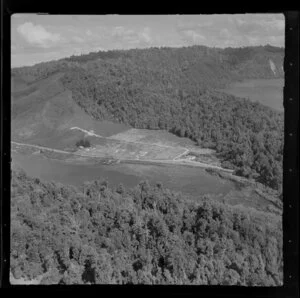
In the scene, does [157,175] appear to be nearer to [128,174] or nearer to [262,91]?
[128,174]

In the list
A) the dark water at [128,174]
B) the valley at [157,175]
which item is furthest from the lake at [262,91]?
the dark water at [128,174]

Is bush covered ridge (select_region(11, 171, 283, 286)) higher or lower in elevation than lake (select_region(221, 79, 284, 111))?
lower

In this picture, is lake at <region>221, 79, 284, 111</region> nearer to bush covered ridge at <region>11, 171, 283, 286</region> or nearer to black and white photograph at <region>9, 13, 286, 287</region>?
black and white photograph at <region>9, 13, 286, 287</region>

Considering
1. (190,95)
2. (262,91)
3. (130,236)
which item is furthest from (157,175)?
(262,91)

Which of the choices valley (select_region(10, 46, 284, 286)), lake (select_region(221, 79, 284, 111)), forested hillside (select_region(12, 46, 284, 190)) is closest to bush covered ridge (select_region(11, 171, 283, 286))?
valley (select_region(10, 46, 284, 286))
